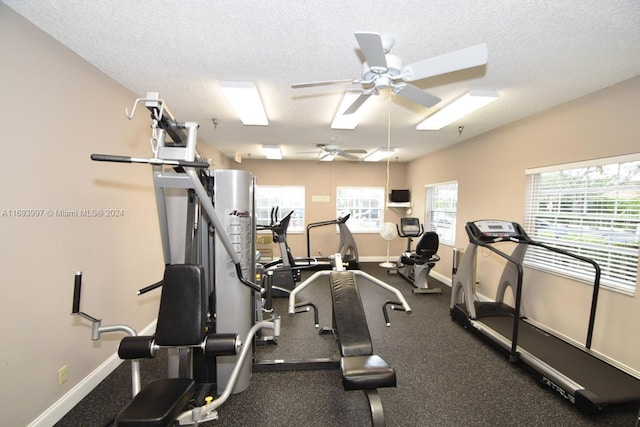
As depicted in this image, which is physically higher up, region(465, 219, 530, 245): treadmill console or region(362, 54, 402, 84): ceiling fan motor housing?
region(362, 54, 402, 84): ceiling fan motor housing

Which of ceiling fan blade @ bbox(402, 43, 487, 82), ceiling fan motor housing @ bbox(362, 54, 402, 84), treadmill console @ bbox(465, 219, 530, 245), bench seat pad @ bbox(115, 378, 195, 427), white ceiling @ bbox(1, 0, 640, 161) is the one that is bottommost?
bench seat pad @ bbox(115, 378, 195, 427)

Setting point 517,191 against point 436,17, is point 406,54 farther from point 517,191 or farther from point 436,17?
point 517,191

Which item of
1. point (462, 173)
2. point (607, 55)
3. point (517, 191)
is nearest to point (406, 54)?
point (607, 55)

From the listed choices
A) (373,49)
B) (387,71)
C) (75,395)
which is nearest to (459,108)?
(387,71)

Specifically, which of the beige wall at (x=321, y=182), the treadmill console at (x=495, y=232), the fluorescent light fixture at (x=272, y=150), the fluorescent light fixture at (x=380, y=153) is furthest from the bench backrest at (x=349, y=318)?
the beige wall at (x=321, y=182)

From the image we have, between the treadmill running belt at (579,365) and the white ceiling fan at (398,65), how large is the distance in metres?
2.50

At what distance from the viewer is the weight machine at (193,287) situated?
4.22 feet

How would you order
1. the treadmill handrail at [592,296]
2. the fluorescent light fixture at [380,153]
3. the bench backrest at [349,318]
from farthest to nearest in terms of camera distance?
the fluorescent light fixture at [380,153], the treadmill handrail at [592,296], the bench backrest at [349,318]

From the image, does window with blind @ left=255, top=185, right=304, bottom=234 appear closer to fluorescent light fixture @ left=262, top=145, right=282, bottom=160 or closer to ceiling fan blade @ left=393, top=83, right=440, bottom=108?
fluorescent light fixture @ left=262, top=145, right=282, bottom=160

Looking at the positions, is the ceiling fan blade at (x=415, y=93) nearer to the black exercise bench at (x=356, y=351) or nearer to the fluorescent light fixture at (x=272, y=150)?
the black exercise bench at (x=356, y=351)

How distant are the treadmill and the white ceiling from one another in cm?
152

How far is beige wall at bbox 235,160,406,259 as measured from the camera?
647cm

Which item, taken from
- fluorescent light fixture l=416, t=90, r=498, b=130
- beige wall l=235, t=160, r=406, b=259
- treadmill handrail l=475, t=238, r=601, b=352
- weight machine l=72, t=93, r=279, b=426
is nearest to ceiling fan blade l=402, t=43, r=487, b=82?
fluorescent light fixture l=416, t=90, r=498, b=130

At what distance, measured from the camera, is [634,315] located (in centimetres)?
219
